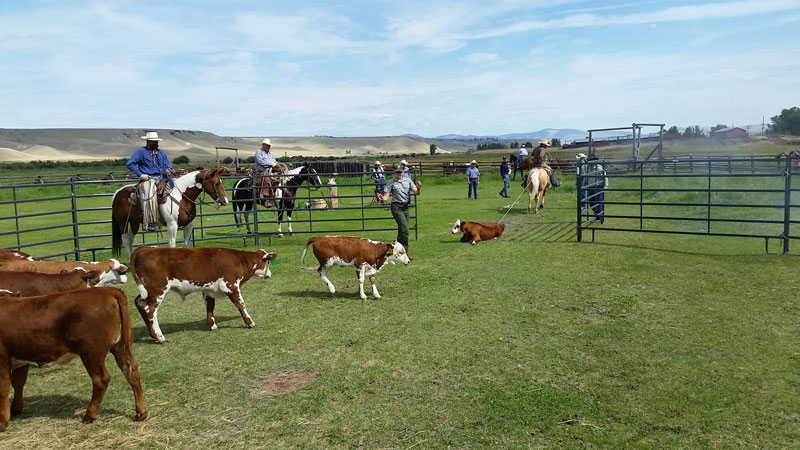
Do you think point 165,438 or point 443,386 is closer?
point 165,438

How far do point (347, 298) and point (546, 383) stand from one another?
12.1 feet

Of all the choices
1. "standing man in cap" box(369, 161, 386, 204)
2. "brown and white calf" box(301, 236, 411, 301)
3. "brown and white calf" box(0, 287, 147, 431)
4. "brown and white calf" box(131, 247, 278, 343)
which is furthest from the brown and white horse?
"brown and white calf" box(0, 287, 147, 431)

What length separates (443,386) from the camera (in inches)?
192

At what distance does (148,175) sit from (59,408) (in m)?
5.83

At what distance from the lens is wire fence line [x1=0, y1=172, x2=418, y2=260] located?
10.9 meters

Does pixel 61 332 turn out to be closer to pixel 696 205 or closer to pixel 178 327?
pixel 178 327

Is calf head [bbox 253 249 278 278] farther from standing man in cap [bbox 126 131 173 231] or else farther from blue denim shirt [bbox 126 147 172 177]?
blue denim shirt [bbox 126 147 172 177]

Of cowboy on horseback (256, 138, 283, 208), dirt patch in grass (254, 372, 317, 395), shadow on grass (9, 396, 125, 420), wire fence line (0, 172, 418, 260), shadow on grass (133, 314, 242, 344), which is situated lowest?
shadow on grass (9, 396, 125, 420)

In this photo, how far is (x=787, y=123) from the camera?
6631 cm

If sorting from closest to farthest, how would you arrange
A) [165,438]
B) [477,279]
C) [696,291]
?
1. [165,438]
2. [696,291]
3. [477,279]

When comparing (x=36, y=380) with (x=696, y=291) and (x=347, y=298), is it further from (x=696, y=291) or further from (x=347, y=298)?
(x=696, y=291)

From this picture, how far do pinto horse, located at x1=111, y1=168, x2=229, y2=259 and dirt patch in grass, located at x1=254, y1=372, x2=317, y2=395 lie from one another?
541cm

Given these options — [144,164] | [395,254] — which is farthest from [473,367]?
[144,164]

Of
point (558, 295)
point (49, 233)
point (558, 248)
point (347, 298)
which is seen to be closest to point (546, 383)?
point (558, 295)
